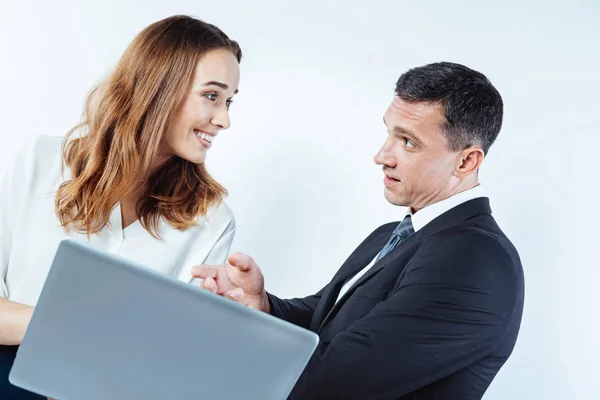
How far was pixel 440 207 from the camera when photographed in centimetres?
239

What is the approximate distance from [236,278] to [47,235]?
0.59 meters

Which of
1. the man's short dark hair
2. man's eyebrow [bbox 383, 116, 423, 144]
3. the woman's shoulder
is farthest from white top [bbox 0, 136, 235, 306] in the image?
the man's short dark hair

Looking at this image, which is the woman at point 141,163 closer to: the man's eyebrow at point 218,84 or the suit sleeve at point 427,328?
the man's eyebrow at point 218,84

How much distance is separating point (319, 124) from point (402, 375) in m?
1.69

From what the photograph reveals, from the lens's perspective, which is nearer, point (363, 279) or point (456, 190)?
point (363, 279)

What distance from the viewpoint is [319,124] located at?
3.51 meters

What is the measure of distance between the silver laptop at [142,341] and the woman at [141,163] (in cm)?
101

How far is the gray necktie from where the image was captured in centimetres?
248

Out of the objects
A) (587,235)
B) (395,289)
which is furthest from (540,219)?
(395,289)

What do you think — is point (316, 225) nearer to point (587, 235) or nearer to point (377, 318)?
point (587, 235)

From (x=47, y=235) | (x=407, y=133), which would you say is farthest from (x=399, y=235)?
(x=47, y=235)

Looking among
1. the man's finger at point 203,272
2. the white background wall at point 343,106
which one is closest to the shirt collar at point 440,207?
the man's finger at point 203,272

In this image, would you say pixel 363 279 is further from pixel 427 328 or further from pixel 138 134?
pixel 138 134

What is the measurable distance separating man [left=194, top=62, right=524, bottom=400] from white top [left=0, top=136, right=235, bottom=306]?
0.79ft
